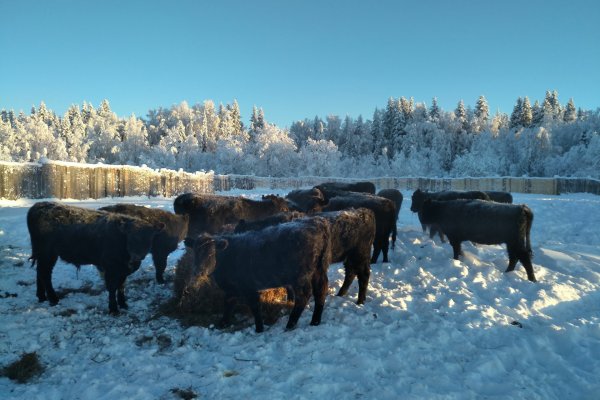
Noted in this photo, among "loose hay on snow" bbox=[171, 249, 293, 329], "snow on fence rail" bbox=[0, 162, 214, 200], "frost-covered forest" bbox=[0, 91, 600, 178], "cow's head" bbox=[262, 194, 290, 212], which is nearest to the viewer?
"loose hay on snow" bbox=[171, 249, 293, 329]

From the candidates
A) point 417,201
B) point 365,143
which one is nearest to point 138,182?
point 417,201

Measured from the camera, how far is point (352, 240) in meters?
7.45

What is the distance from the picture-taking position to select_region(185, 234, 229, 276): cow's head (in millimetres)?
6456

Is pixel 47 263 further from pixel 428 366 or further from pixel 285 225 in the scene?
pixel 428 366

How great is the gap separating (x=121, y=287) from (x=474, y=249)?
379 inches

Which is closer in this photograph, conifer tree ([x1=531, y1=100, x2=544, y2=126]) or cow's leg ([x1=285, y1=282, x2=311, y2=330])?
cow's leg ([x1=285, y1=282, x2=311, y2=330])

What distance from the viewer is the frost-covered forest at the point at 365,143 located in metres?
70.6

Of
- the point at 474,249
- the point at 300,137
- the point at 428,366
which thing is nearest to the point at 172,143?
the point at 300,137

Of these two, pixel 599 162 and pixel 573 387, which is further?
pixel 599 162

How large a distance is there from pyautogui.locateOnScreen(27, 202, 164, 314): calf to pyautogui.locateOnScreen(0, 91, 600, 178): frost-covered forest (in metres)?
67.1

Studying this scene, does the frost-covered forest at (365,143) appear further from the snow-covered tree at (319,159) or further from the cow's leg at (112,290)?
the cow's leg at (112,290)

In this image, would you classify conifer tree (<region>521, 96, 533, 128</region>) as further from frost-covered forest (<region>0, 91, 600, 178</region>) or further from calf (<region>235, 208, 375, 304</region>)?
calf (<region>235, 208, 375, 304</region>)

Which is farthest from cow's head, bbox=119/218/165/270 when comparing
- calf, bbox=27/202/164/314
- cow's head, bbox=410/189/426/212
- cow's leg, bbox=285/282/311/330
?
cow's head, bbox=410/189/426/212

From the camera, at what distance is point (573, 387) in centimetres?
448
